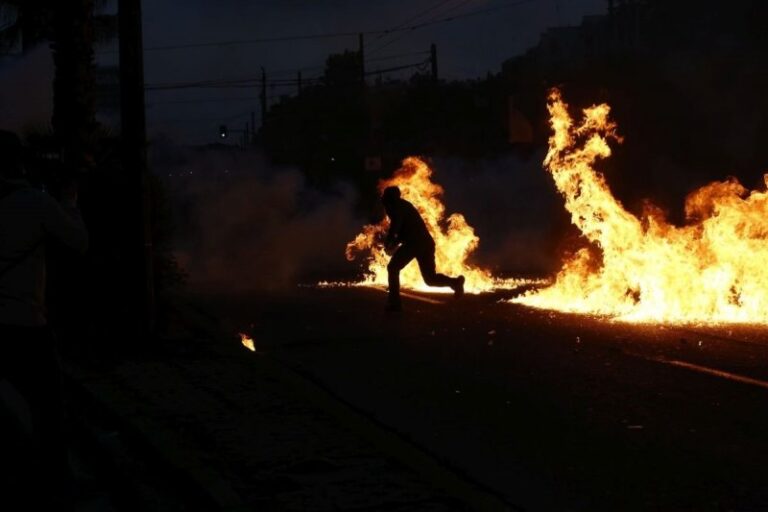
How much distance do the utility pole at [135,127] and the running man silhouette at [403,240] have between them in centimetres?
513

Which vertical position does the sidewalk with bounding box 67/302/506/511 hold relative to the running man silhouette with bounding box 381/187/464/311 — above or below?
below

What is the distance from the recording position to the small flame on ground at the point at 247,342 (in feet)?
39.1

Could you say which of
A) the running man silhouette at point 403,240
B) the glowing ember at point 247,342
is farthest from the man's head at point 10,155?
the running man silhouette at point 403,240


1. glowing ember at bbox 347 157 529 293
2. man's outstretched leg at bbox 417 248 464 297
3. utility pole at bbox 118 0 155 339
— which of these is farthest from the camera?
glowing ember at bbox 347 157 529 293

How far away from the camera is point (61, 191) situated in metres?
5.79

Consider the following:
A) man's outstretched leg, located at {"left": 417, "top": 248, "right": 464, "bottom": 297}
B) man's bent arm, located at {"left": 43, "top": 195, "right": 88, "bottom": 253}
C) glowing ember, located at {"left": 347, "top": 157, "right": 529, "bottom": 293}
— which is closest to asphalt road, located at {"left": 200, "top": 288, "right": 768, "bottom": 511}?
man's outstretched leg, located at {"left": 417, "top": 248, "right": 464, "bottom": 297}

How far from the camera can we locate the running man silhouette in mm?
15086

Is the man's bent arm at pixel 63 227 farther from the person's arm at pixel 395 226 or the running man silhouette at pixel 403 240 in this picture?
the person's arm at pixel 395 226

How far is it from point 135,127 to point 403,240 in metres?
5.80

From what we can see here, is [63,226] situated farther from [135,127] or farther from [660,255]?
[660,255]

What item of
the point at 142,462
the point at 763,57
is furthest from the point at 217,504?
the point at 763,57

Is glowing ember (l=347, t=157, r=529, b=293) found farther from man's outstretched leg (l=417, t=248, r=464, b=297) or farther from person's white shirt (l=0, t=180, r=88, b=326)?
person's white shirt (l=0, t=180, r=88, b=326)

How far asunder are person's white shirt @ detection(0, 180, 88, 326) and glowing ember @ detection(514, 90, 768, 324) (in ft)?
31.4

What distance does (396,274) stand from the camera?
49.7 ft
